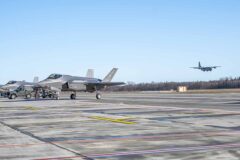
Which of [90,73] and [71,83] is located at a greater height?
[90,73]

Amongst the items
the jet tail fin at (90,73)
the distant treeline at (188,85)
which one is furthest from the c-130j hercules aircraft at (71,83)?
the distant treeline at (188,85)

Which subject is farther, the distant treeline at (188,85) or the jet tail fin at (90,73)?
the distant treeline at (188,85)

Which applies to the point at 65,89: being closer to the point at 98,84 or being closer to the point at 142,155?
the point at 98,84

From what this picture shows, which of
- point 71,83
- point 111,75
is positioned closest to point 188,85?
point 111,75

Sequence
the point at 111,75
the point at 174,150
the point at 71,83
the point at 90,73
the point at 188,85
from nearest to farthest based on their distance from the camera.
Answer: the point at 174,150 → the point at 71,83 → the point at 90,73 → the point at 111,75 → the point at 188,85

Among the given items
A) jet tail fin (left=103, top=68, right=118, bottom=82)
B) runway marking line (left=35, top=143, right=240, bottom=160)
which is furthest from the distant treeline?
runway marking line (left=35, top=143, right=240, bottom=160)

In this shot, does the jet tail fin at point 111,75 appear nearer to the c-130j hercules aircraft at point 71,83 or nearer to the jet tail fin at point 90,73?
the jet tail fin at point 90,73

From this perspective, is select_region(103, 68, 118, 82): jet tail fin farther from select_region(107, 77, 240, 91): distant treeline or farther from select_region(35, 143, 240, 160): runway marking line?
select_region(107, 77, 240, 91): distant treeline

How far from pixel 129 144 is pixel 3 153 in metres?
3.08

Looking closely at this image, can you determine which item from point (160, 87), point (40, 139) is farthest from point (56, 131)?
point (160, 87)

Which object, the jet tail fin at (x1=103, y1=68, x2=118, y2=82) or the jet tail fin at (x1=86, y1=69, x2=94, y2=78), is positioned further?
Answer: the jet tail fin at (x1=86, y1=69, x2=94, y2=78)

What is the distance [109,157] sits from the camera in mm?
7879

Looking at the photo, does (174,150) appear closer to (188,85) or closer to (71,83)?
(71,83)

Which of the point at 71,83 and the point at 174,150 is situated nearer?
the point at 174,150
